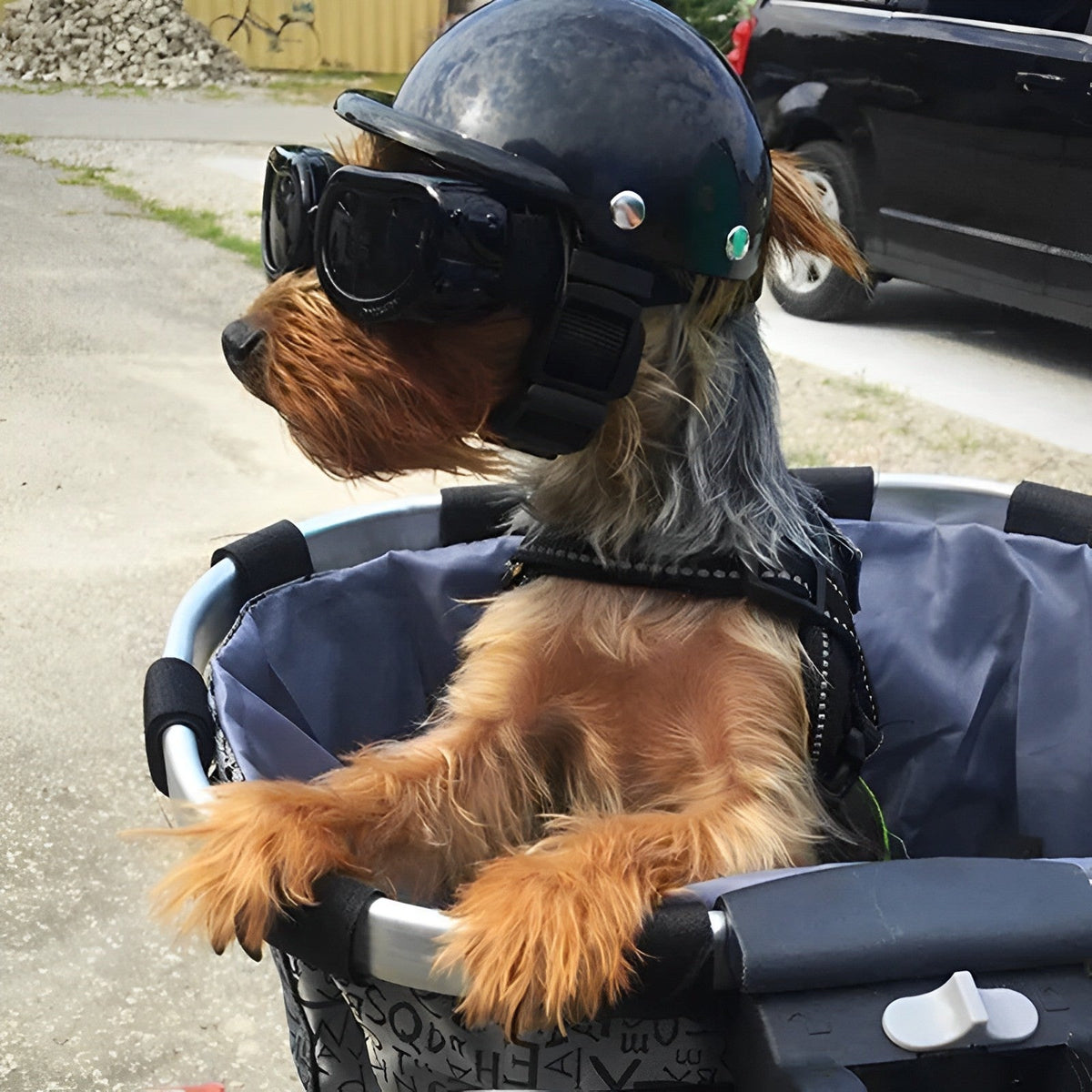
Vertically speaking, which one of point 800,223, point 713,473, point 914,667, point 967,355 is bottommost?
point 967,355

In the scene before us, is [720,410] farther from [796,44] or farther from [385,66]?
[385,66]

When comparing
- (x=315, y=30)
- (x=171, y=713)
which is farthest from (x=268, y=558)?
(x=315, y=30)

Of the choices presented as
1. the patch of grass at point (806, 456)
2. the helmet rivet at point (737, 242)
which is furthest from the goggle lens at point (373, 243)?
the patch of grass at point (806, 456)

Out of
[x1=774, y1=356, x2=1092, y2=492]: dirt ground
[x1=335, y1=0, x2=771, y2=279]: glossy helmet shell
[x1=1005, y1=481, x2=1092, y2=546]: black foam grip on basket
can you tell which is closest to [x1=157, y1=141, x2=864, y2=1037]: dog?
[x1=335, y1=0, x2=771, y2=279]: glossy helmet shell

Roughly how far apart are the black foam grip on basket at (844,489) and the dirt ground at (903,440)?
2.18 meters

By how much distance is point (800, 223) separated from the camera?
184 cm

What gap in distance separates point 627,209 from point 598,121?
0.35 ft

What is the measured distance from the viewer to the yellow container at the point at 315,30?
51.9ft

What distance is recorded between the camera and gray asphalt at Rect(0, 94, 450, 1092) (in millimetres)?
2557

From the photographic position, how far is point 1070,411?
18.7 feet

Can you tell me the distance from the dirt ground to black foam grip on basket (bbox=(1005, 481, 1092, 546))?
7.42ft

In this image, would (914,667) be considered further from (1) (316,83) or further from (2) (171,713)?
(1) (316,83)

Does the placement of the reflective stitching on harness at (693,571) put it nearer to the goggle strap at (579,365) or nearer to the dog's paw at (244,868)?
the goggle strap at (579,365)

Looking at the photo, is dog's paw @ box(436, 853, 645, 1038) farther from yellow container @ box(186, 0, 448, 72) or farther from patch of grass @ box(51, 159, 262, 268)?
yellow container @ box(186, 0, 448, 72)
